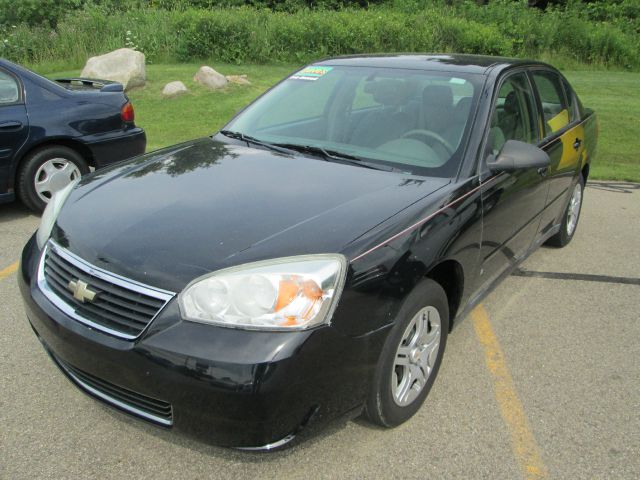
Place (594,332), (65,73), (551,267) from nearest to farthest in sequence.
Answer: (594,332)
(551,267)
(65,73)

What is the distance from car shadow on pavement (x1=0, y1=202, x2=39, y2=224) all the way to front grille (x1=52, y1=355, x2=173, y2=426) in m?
3.75

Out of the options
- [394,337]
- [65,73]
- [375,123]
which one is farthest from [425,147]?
[65,73]

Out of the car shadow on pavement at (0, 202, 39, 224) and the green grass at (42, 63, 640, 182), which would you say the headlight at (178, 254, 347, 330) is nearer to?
the car shadow on pavement at (0, 202, 39, 224)

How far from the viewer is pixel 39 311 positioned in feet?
8.36

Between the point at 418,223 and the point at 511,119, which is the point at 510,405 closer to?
the point at 418,223

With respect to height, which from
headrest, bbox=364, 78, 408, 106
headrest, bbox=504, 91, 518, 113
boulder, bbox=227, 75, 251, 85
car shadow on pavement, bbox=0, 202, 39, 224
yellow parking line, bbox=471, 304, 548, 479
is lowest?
car shadow on pavement, bbox=0, 202, 39, 224

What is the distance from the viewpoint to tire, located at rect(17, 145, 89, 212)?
5543mm

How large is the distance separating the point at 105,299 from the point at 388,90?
2.15 m

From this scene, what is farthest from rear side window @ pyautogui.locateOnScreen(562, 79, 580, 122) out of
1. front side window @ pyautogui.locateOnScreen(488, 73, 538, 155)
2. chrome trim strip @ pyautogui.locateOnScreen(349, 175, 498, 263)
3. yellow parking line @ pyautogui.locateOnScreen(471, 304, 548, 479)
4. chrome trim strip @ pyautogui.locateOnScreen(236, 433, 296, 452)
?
chrome trim strip @ pyautogui.locateOnScreen(236, 433, 296, 452)

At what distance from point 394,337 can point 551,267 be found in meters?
2.85

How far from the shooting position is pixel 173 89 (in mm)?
12531

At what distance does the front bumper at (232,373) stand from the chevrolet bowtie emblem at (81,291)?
0.10 metres

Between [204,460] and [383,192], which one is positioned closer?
[204,460]

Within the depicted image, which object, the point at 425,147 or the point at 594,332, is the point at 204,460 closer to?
the point at 425,147
